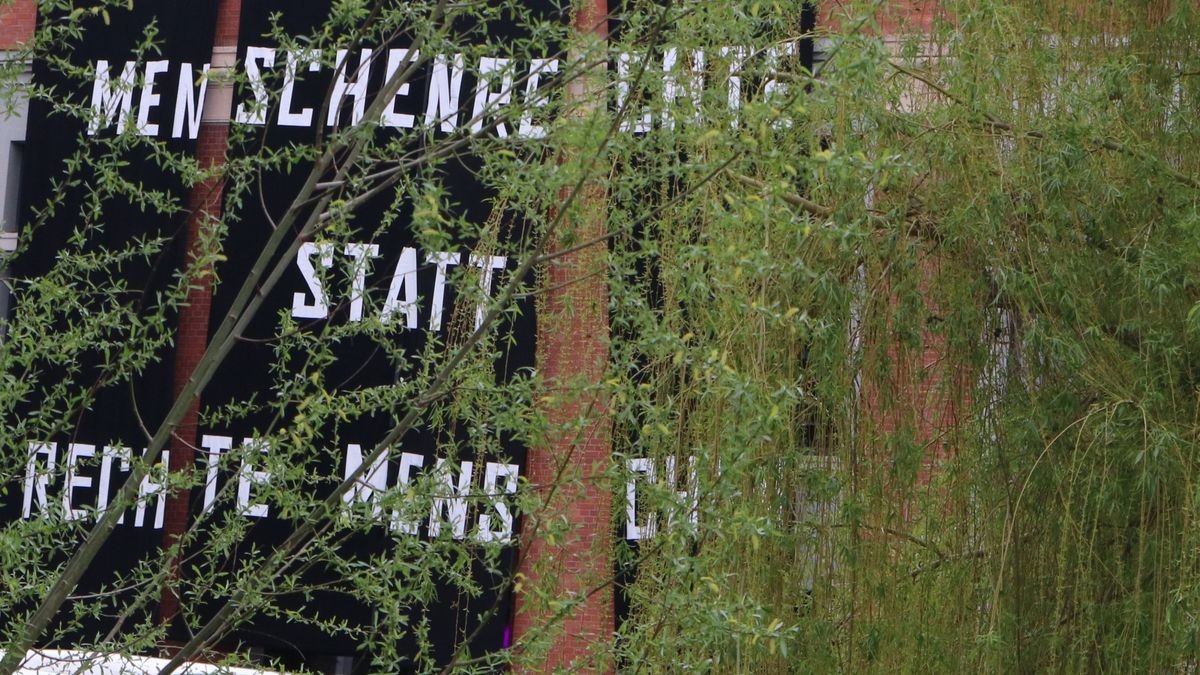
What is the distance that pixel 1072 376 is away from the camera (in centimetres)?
425

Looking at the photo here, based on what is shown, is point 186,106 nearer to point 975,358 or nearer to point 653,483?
point 975,358

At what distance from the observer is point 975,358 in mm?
4418

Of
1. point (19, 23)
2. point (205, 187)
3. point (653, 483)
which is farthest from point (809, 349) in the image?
point (19, 23)

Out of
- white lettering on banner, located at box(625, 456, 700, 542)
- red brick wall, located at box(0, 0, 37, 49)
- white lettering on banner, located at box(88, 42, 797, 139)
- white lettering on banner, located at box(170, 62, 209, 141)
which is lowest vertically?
white lettering on banner, located at box(625, 456, 700, 542)

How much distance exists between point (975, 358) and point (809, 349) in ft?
1.66

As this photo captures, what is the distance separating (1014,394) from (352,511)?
2.03 m

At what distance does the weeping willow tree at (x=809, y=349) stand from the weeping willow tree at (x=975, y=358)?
0.04 ft

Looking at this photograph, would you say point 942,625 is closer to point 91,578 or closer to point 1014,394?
point 1014,394

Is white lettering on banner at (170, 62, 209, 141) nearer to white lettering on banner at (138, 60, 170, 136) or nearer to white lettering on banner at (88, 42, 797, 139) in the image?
white lettering on banner at (138, 60, 170, 136)

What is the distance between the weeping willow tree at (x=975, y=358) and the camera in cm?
404

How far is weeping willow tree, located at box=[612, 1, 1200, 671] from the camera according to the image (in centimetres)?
404

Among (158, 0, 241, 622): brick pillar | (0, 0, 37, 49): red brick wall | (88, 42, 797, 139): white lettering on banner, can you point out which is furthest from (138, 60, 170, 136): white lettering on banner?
(0, 0, 37, 49): red brick wall

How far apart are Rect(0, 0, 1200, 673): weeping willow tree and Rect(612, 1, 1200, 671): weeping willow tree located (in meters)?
0.01

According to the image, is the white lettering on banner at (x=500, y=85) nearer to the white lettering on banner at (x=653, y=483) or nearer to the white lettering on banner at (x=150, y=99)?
the white lettering on banner at (x=150, y=99)
